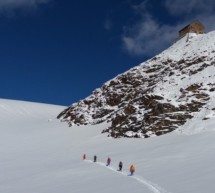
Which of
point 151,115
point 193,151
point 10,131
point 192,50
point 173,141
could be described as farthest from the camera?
point 192,50

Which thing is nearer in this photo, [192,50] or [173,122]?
[173,122]

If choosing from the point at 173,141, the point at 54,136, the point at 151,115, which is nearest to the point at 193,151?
the point at 173,141

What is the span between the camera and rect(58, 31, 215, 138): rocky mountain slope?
51.6 m

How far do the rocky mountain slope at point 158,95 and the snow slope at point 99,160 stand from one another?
8.31 ft

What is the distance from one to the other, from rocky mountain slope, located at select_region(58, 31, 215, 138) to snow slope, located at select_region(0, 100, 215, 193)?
8.31ft

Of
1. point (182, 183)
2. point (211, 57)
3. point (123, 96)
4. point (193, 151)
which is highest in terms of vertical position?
point (211, 57)

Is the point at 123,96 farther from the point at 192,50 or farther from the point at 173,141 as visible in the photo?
the point at 173,141

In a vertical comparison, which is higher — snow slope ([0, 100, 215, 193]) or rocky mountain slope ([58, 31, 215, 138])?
rocky mountain slope ([58, 31, 215, 138])

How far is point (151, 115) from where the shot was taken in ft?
173

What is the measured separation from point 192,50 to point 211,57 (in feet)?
24.3

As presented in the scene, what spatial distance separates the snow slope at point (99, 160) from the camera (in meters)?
25.6

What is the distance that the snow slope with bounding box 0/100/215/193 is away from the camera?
25.6 m

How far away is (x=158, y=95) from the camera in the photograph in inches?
2199

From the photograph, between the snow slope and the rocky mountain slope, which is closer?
the snow slope
